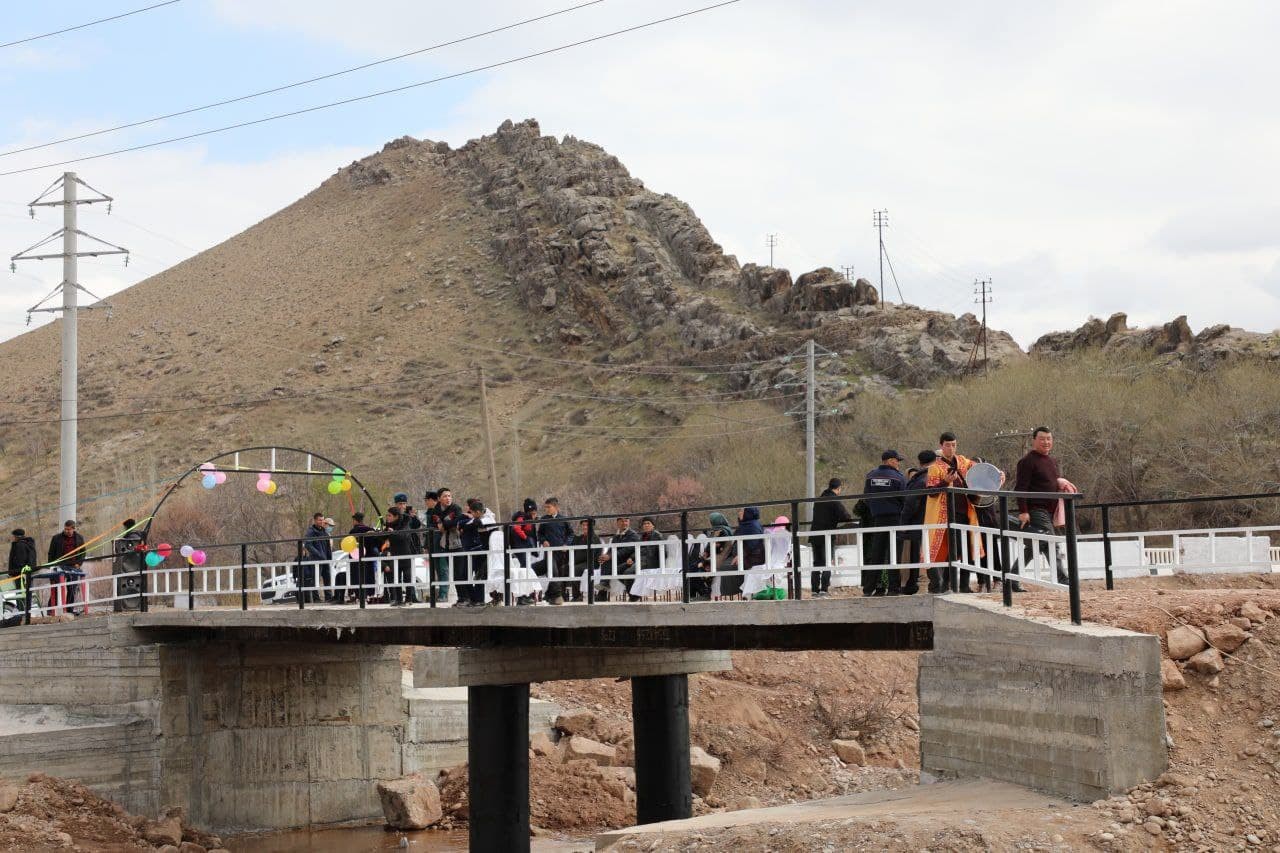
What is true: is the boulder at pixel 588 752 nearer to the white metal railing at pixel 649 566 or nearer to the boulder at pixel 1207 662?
the white metal railing at pixel 649 566

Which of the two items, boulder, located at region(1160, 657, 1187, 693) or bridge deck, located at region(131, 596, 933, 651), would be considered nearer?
boulder, located at region(1160, 657, 1187, 693)

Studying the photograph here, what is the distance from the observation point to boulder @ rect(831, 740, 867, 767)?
92.5ft

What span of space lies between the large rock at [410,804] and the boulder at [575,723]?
9.39 ft

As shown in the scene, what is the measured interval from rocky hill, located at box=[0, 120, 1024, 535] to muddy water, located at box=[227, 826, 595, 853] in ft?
146

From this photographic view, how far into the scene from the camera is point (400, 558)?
19609mm

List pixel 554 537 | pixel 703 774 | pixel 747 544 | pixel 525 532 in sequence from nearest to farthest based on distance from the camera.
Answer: pixel 747 544, pixel 554 537, pixel 525 532, pixel 703 774

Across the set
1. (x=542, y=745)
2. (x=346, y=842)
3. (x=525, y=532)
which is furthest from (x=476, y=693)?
(x=542, y=745)

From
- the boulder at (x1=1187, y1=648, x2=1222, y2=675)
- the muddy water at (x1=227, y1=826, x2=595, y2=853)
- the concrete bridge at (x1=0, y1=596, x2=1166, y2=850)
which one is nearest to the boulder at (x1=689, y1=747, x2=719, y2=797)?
the muddy water at (x1=227, y1=826, x2=595, y2=853)

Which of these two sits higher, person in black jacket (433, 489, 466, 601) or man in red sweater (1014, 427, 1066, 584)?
man in red sweater (1014, 427, 1066, 584)

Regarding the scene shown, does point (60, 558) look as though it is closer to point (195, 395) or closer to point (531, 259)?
point (195, 395)

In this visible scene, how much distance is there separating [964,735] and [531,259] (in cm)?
10539

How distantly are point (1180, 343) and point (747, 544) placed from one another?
4689 cm

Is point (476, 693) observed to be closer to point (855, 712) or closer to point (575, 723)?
point (575, 723)

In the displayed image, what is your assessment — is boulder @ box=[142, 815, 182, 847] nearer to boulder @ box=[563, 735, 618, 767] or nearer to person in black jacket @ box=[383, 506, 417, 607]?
person in black jacket @ box=[383, 506, 417, 607]
